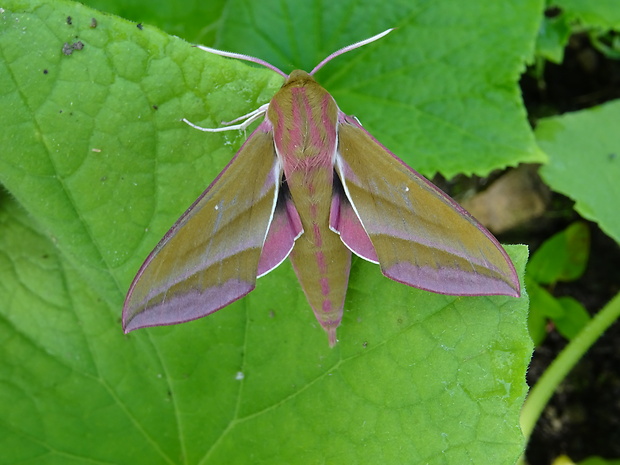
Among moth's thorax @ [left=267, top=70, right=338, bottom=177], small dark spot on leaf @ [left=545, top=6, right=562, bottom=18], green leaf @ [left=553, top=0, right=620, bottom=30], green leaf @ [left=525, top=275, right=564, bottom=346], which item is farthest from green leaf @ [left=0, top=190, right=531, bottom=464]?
small dark spot on leaf @ [left=545, top=6, right=562, bottom=18]

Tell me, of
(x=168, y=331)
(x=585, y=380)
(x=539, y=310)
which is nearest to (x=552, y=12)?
(x=539, y=310)

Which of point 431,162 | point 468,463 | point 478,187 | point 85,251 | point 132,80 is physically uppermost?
point 132,80

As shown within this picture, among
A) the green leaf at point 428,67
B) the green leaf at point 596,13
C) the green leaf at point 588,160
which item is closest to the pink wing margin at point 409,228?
the green leaf at point 428,67

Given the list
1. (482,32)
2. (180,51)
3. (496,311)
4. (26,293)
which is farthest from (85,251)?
(482,32)

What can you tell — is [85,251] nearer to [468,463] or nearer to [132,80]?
[132,80]

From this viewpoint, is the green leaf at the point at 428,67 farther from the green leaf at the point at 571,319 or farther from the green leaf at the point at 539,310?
the green leaf at the point at 571,319

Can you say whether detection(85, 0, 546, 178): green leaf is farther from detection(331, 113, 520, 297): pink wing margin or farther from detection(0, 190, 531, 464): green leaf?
detection(0, 190, 531, 464): green leaf
